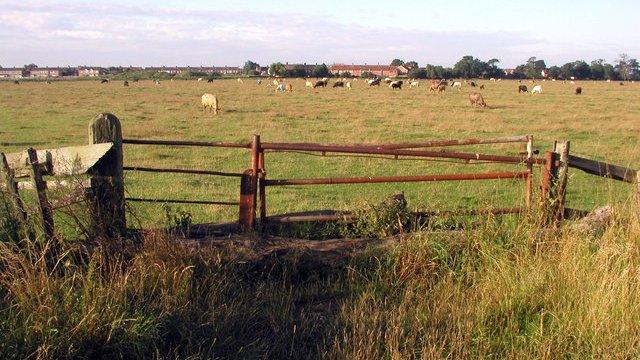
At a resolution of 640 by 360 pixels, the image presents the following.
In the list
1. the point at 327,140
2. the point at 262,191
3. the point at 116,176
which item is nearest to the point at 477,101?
the point at 327,140

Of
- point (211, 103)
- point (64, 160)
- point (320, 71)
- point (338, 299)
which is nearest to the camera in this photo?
point (338, 299)

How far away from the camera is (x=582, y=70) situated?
122 metres

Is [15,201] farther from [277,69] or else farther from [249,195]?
[277,69]

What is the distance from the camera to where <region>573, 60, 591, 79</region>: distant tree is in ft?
400

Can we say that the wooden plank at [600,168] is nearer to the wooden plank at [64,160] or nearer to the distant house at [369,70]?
the wooden plank at [64,160]

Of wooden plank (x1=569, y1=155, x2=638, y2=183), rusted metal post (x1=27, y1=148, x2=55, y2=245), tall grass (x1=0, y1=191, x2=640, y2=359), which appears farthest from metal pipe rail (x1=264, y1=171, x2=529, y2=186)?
rusted metal post (x1=27, y1=148, x2=55, y2=245)

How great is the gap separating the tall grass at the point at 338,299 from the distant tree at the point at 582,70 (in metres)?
127

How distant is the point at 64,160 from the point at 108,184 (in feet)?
1.31

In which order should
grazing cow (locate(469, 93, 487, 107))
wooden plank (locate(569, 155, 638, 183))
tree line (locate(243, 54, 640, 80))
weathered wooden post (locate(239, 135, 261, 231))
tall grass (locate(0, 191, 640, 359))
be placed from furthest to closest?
1. tree line (locate(243, 54, 640, 80))
2. grazing cow (locate(469, 93, 487, 107))
3. wooden plank (locate(569, 155, 638, 183))
4. weathered wooden post (locate(239, 135, 261, 231))
5. tall grass (locate(0, 191, 640, 359))

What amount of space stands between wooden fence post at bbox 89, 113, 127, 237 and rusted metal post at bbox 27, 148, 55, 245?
1.06ft

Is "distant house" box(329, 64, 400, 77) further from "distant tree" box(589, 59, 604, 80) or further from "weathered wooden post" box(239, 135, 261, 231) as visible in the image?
"weathered wooden post" box(239, 135, 261, 231)

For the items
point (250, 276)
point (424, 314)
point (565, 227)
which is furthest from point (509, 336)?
point (250, 276)

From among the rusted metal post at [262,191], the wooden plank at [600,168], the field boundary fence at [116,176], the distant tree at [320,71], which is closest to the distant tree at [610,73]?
the distant tree at [320,71]

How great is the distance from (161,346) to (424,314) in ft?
5.53
